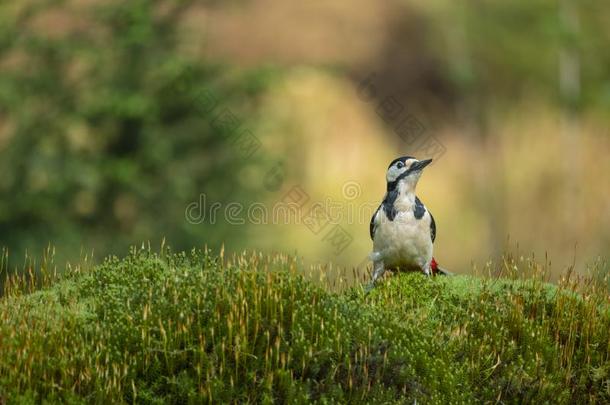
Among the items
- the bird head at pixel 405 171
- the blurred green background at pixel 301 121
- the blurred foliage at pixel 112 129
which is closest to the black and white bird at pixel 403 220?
the bird head at pixel 405 171

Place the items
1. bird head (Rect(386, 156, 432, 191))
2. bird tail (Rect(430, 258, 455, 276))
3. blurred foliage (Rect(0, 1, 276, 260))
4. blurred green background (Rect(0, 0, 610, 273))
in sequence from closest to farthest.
Answer: bird head (Rect(386, 156, 432, 191)), bird tail (Rect(430, 258, 455, 276)), blurred foliage (Rect(0, 1, 276, 260)), blurred green background (Rect(0, 0, 610, 273))

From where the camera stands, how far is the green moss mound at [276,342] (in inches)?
243

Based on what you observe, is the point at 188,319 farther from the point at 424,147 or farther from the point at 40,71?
the point at 424,147

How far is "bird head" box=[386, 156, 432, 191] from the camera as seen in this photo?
25.8 ft

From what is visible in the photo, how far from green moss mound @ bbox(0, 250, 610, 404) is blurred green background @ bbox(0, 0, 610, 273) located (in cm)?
643

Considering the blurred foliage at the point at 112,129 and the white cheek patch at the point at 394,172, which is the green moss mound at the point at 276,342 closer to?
the white cheek patch at the point at 394,172

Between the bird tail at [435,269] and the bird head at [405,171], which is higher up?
the bird head at [405,171]

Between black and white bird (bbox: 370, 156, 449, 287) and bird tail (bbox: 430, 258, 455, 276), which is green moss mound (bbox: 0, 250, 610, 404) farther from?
bird tail (bbox: 430, 258, 455, 276)

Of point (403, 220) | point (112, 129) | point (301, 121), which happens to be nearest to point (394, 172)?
point (403, 220)

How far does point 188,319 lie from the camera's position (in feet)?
21.3

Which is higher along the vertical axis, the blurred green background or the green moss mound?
the blurred green background

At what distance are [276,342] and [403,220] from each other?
2.06 meters

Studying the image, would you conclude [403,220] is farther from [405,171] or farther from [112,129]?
[112,129]

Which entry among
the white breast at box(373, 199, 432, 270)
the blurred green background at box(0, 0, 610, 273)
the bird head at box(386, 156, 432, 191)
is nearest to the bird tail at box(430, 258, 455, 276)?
the white breast at box(373, 199, 432, 270)
